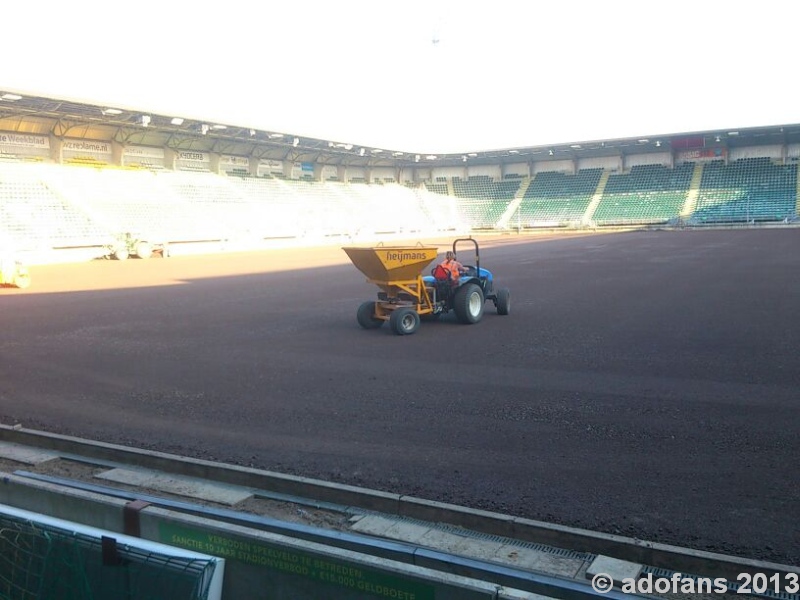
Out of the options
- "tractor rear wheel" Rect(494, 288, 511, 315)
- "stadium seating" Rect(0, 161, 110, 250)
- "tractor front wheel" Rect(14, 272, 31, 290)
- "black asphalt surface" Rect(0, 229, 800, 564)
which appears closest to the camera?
"black asphalt surface" Rect(0, 229, 800, 564)

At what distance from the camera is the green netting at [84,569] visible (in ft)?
10.4

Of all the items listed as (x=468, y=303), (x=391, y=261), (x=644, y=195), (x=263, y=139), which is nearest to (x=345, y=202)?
(x=263, y=139)

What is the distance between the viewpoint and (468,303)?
13.0 metres

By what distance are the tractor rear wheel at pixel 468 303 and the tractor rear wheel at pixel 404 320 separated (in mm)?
946

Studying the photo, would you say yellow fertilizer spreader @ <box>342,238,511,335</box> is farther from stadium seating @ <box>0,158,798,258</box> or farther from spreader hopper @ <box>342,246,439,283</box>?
stadium seating @ <box>0,158,798,258</box>

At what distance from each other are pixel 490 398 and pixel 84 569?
5.25 metres

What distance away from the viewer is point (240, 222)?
51719mm

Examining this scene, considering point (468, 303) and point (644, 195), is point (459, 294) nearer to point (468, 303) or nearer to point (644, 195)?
point (468, 303)

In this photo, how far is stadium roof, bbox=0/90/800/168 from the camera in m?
41.6

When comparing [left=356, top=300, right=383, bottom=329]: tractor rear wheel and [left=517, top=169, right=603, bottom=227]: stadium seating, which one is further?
[left=517, top=169, right=603, bottom=227]: stadium seating

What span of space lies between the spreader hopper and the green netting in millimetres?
8569

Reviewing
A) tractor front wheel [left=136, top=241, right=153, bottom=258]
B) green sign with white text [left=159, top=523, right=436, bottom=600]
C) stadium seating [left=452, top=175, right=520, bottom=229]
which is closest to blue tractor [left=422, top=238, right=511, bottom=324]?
green sign with white text [left=159, top=523, right=436, bottom=600]

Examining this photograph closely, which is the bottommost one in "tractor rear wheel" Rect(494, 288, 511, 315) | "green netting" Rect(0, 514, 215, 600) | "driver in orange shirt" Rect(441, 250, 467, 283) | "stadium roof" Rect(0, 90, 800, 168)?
"green netting" Rect(0, 514, 215, 600)

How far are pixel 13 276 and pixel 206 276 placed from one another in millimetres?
6302
